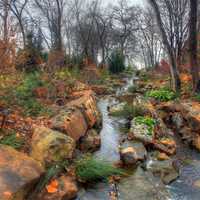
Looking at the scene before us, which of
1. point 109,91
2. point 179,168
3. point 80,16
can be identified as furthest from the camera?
point 80,16

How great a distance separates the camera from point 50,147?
4.53 m

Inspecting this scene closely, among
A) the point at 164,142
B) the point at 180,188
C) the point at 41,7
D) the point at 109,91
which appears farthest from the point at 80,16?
the point at 180,188

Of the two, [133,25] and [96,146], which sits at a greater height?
[133,25]

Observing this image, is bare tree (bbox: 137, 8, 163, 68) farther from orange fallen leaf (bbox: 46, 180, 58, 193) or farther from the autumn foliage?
orange fallen leaf (bbox: 46, 180, 58, 193)

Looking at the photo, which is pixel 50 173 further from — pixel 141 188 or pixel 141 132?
pixel 141 132

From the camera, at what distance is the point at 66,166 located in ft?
14.9

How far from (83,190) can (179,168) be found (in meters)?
2.18

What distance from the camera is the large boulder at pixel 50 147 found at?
14.6ft

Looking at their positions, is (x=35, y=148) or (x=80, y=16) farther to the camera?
(x=80, y=16)

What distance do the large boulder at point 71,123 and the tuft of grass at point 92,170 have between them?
3.09ft

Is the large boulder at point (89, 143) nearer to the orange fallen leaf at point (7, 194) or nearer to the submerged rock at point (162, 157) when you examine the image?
the submerged rock at point (162, 157)

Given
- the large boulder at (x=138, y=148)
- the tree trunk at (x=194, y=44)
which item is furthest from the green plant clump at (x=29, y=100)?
the tree trunk at (x=194, y=44)

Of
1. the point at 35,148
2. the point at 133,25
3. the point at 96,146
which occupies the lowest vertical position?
the point at 96,146

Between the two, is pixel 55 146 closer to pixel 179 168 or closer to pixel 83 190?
pixel 83 190
